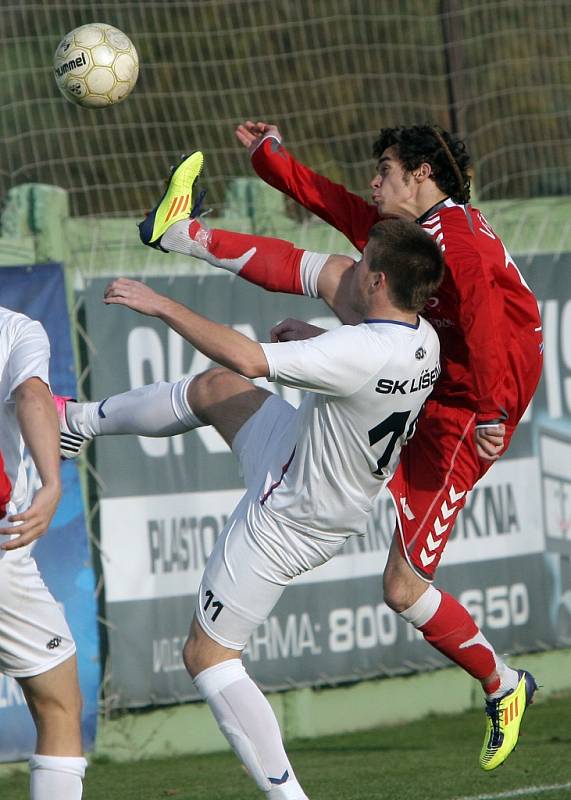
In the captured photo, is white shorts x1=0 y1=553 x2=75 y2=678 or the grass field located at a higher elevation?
white shorts x1=0 y1=553 x2=75 y2=678

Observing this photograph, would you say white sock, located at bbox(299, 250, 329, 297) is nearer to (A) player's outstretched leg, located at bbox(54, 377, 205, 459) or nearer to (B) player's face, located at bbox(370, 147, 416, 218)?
(B) player's face, located at bbox(370, 147, 416, 218)

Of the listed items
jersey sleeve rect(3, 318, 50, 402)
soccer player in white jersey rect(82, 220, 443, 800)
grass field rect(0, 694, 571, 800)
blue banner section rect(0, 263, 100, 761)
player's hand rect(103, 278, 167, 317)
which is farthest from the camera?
blue banner section rect(0, 263, 100, 761)

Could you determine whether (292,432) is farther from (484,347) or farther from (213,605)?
(484,347)

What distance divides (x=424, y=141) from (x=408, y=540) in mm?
1652

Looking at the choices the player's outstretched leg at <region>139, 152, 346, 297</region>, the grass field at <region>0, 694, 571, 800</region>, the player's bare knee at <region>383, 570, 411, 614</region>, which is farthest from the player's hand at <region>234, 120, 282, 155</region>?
the grass field at <region>0, 694, 571, 800</region>

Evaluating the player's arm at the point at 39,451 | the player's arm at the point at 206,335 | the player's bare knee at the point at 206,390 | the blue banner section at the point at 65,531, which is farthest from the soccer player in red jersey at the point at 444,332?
the blue banner section at the point at 65,531

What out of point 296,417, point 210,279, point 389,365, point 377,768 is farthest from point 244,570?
point 210,279

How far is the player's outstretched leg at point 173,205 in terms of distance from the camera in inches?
205

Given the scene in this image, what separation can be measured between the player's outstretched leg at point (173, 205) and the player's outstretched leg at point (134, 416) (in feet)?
1.91

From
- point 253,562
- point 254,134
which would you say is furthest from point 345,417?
point 254,134

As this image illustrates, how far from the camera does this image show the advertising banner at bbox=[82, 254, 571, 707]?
7.82m

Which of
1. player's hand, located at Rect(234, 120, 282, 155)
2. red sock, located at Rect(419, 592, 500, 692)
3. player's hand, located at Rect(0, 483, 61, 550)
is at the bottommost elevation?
red sock, located at Rect(419, 592, 500, 692)

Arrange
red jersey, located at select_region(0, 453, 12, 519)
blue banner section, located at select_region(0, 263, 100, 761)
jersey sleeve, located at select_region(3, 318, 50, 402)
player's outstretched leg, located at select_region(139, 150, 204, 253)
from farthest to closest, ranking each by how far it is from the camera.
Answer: blue banner section, located at select_region(0, 263, 100, 761), player's outstretched leg, located at select_region(139, 150, 204, 253), jersey sleeve, located at select_region(3, 318, 50, 402), red jersey, located at select_region(0, 453, 12, 519)

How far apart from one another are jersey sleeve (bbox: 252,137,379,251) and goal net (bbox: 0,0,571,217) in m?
2.58
